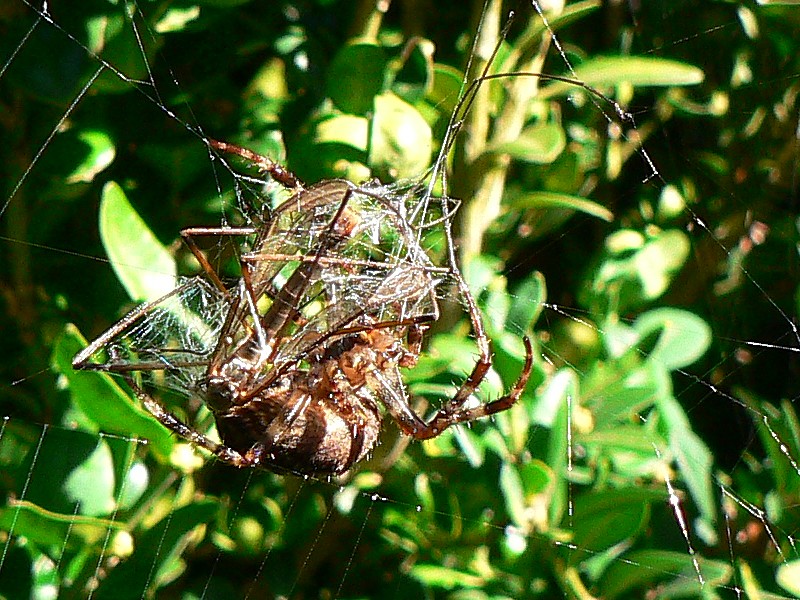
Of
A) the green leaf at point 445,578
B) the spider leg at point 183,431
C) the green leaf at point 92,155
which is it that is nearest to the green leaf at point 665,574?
the green leaf at point 445,578

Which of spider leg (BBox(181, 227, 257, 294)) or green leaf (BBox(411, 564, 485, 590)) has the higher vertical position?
spider leg (BBox(181, 227, 257, 294))

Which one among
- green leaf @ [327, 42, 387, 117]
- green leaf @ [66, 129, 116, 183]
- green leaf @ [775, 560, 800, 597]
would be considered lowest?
green leaf @ [775, 560, 800, 597]

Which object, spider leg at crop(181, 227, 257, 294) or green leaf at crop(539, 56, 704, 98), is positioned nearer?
spider leg at crop(181, 227, 257, 294)

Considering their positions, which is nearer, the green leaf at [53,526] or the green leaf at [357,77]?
the green leaf at [53,526]

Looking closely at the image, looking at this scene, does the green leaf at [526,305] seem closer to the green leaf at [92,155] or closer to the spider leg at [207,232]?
the spider leg at [207,232]

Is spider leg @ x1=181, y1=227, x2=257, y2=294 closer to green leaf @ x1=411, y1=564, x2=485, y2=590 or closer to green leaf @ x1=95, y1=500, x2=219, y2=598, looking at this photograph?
green leaf @ x1=95, y1=500, x2=219, y2=598

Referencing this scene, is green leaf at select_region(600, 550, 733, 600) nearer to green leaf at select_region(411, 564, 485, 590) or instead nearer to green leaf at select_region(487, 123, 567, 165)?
green leaf at select_region(411, 564, 485, 590)

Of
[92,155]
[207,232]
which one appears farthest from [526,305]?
[92,155]

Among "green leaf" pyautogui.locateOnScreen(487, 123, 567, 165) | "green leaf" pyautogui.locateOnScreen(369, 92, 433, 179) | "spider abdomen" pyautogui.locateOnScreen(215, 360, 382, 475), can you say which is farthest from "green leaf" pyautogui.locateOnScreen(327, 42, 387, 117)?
"spider abdomen" pyautogui.locateOnScreen(215, 360, 382, 475)

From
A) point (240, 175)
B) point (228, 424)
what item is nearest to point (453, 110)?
point (240, 175)
